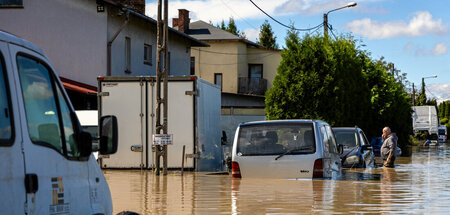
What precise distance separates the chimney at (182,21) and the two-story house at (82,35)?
63.8ft

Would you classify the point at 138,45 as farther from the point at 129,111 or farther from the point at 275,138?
the point at 275,138

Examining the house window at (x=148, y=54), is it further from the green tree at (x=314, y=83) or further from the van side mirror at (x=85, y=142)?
the van side mirror at (x=85, y=142)

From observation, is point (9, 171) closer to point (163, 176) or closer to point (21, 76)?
point (21, 76)

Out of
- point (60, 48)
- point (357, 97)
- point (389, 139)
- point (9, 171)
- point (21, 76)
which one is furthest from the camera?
point (357, 97)

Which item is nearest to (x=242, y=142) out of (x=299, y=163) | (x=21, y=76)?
(x=299, y=163)

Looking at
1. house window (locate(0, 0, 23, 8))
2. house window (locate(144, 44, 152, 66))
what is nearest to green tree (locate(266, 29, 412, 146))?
house window (locate(144, 44, 152, 66))

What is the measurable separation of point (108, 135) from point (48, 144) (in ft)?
2.50

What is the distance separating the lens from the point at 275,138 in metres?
13.7

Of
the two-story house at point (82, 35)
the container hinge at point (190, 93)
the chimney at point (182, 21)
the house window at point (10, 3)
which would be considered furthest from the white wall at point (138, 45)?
the chimney at point (182, 21)

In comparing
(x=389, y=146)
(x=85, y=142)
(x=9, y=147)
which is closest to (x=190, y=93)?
(x=389, y=146)

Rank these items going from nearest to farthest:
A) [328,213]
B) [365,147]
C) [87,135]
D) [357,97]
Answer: [87,135] → [328,213] → [365,147] → [357,97]

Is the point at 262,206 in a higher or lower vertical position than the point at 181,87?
lower

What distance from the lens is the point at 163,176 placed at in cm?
1873

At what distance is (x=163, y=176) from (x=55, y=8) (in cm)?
1076
